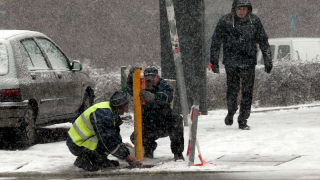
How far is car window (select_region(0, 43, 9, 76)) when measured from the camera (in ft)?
28.0

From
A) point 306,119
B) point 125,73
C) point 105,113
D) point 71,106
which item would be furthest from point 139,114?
point 306,119

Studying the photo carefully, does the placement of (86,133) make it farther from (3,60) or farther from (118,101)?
(3,60)

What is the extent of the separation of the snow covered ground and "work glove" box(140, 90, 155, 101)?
732 mm

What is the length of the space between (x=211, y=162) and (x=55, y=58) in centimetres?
353

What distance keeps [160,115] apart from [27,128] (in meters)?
1.97

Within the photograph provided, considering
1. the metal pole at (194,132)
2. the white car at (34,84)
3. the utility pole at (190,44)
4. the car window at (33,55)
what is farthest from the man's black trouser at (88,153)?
the utility pole at (190,44)

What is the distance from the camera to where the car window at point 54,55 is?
32.6ft

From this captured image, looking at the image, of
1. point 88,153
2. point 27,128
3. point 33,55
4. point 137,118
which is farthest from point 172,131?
point 33,55

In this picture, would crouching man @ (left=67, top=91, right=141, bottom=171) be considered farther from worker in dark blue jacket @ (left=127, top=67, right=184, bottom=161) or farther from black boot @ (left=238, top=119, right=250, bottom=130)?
black boot @ (left=238, top=119, right=250, bottom=130)

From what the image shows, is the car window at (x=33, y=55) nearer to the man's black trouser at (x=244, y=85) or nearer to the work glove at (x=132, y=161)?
the work glove at (x=132, y=161)

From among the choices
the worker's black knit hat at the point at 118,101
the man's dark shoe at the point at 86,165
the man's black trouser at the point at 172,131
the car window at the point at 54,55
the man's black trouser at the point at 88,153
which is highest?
the car window at the point at 54,55

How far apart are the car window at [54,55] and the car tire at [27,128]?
1.20 m

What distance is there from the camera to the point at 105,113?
7.15 meters

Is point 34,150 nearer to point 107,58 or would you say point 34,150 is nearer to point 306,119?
point 306,119
